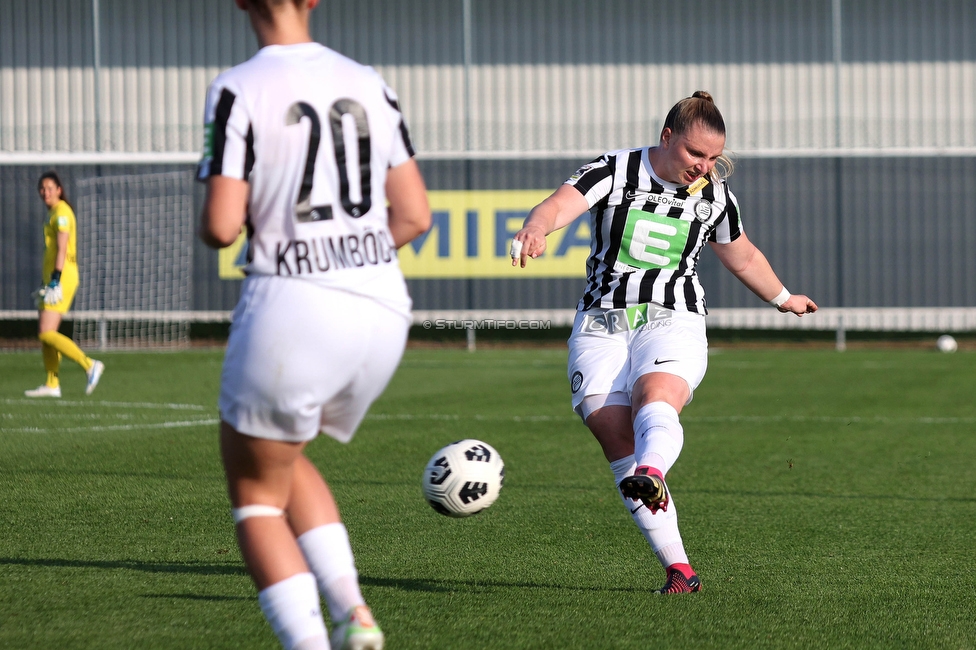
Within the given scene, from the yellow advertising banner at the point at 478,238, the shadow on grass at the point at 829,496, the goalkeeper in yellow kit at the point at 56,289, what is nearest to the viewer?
the shadow on grass at the point at 829,496

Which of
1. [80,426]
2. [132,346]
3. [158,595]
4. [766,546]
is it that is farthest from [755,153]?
[158,595]

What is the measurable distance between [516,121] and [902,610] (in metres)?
19.7

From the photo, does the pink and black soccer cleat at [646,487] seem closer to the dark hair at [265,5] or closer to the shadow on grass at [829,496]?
the dark hair at [265,5]

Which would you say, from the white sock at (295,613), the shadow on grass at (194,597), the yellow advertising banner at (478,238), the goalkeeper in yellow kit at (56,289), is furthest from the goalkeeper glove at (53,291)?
the white sock at (295,613)

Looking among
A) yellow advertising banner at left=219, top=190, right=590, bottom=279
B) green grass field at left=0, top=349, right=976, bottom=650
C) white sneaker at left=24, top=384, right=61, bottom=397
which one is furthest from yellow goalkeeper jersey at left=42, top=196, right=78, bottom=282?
yellow advertising banner at left=219, top=190, right=590, bottom=279

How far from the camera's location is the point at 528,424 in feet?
32.2

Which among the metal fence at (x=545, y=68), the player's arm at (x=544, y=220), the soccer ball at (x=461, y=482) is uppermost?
the metal fence at (x=545, y=68)

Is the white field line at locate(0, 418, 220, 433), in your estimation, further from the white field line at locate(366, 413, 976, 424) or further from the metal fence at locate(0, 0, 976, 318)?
the metal fence at locate(0, 0, 976, 318)

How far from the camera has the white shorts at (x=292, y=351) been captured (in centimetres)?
274

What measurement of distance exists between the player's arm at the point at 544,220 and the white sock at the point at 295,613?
4.64 feet

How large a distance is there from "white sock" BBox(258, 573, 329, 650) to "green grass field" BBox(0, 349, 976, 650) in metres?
0.88

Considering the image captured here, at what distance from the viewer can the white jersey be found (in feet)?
8.95

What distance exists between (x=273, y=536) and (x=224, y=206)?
0.80 metres

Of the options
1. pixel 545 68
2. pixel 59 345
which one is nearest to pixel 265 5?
pixel 59 345
